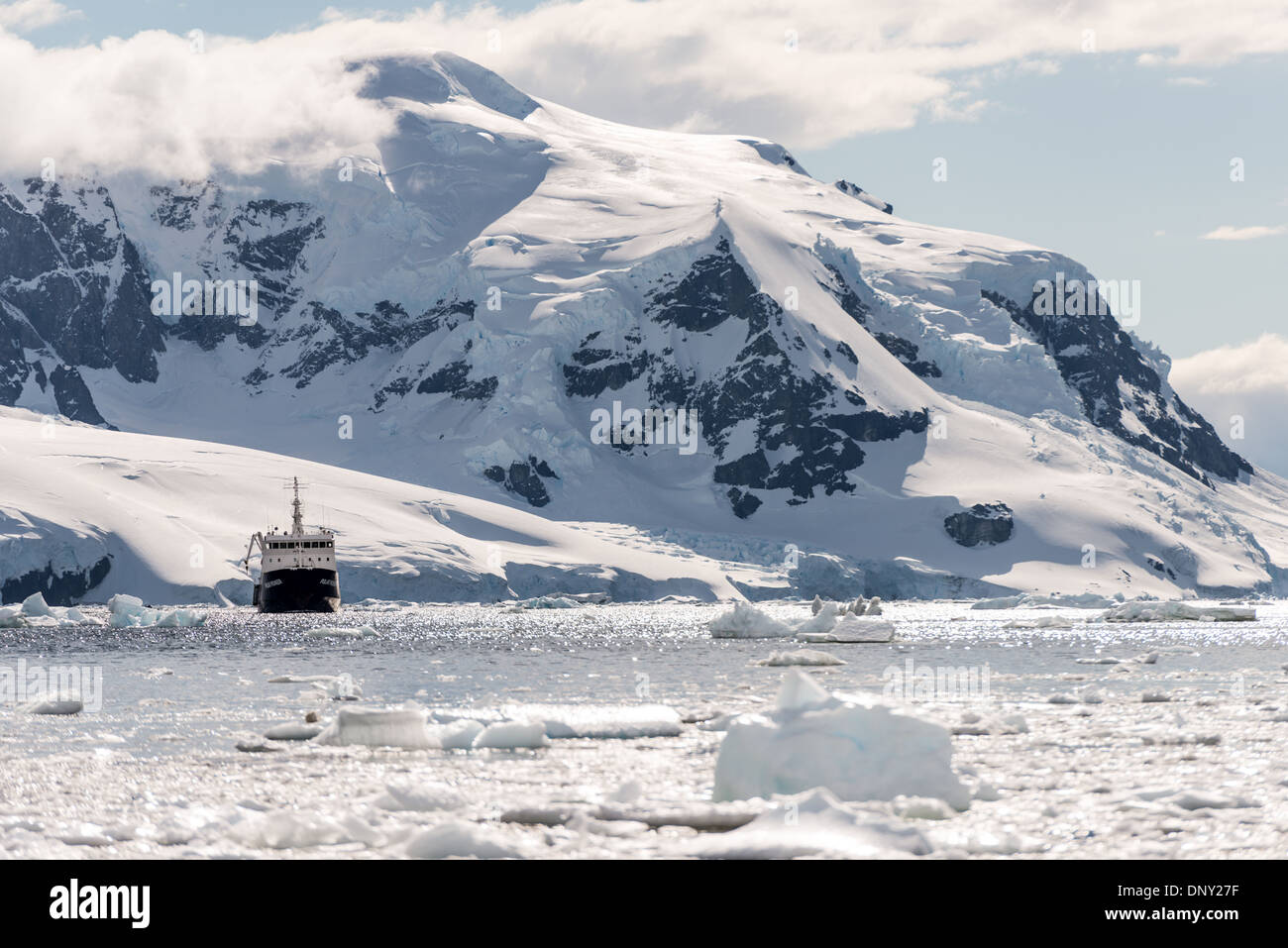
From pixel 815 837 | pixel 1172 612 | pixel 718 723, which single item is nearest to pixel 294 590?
pixel 1172 612

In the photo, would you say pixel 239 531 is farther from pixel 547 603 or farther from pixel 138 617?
pixel 138 617

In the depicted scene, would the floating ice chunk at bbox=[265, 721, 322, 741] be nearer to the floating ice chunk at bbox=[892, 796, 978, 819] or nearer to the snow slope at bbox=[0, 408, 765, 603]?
the floating ice chunk at bbox=[892, 796, 978, 819]

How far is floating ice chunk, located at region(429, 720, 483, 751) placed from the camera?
25688 mm

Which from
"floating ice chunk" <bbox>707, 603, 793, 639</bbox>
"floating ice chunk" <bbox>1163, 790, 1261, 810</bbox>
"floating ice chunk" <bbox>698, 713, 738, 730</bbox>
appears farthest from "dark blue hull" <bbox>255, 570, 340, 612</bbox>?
"floating ice chunk" <bbox>1163, 790, 1261, 810</bbox>

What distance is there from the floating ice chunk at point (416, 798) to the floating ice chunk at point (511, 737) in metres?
6.19

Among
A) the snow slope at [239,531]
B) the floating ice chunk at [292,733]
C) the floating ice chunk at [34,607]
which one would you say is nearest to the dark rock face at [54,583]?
the snow slope at [239,531]

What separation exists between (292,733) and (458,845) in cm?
1190

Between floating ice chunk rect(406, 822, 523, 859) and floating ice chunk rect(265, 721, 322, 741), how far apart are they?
37.2 feet

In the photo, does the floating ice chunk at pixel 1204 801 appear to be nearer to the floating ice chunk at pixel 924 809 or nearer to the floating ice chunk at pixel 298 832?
the floating ice chunk at pixel 924 809

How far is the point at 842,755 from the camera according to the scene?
63.1 feet
